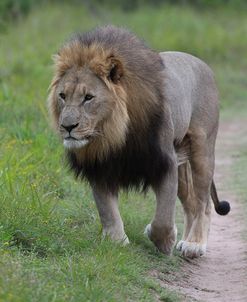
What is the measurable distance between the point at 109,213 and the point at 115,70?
89 cm

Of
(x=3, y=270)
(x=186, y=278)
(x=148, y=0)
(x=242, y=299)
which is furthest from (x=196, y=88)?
(x=148, y=0)

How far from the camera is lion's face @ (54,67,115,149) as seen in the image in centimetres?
528

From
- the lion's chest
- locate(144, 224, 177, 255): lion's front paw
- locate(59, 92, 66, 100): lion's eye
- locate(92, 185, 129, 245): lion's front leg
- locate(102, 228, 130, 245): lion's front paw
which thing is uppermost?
locate(59, 92, 66, 100): lion's eye

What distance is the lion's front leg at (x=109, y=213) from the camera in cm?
576

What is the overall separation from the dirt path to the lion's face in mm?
937

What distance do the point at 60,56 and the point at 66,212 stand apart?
1.29 meters

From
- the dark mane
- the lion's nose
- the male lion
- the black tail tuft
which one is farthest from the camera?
the black tail tuft

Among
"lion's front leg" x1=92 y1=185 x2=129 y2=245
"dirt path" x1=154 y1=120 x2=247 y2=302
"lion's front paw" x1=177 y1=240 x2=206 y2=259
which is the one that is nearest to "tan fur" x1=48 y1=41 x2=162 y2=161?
"lion's front leg" x1=92 y1=185 x2=129 y2=245

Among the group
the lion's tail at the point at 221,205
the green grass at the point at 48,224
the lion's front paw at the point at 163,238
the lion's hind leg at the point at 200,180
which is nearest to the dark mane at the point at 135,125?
the lion's front paw at the point at 163,238

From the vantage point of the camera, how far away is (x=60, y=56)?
18.4 ft

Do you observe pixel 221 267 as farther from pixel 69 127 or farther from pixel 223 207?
pixel 69 127

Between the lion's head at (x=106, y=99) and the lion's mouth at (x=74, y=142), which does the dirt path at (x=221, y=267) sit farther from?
the lion's mouth at (x=74, y=142)

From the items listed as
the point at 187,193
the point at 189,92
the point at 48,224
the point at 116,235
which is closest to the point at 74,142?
the point at 48,224

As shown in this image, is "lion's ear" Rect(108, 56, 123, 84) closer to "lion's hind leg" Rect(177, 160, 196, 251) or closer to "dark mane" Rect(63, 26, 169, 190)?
"dark mane" Rect(63, 26, 169, 190)
